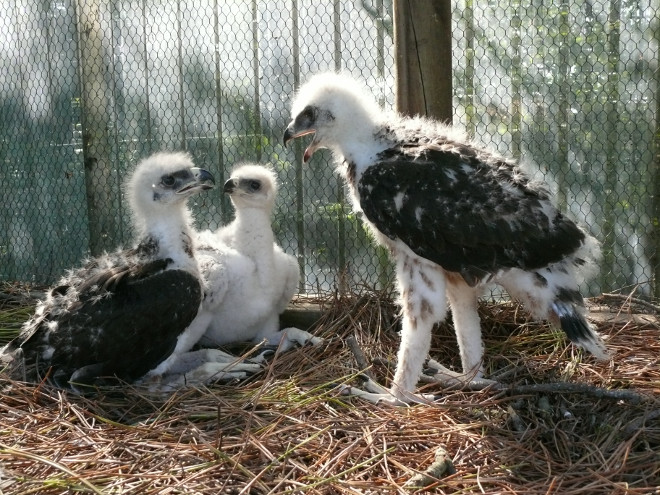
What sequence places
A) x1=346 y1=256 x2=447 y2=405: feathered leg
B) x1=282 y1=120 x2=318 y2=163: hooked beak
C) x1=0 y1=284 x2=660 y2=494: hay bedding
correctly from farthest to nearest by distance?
x1=282 y1=120 x2=318 y2=163: hooked beak
x1=346 y1=256 x2=447 y2=405: feathered leg
x1=0 y1=284 x2=660 y2=494: hay bedding

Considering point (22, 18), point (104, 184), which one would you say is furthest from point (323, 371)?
point (22, 18)

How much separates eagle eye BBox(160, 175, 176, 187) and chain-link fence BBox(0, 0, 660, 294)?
4.37ft

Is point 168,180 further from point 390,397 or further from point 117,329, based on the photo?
point 390,397

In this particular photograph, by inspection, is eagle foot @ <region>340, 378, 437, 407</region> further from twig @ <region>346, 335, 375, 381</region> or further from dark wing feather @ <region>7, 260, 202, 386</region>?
dark wing feather @ <region>7, 260, 202, 386</region>

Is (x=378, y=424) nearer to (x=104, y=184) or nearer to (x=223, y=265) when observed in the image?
(x=223, y=265)

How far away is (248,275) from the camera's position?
438 centimetres

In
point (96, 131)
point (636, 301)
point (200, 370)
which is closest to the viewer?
point (200, 370)

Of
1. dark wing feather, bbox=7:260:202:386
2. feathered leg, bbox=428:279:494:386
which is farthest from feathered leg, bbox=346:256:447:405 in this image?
dark wing feather, bbox=7:260:202:386

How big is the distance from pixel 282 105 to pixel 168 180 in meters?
1.63

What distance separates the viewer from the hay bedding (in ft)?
8.65

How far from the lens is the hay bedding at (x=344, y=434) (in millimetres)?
2637

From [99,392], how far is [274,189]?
175 centimetres

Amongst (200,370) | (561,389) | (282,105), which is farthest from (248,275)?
(561,389)

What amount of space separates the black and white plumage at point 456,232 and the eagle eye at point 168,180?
106 centimetres
